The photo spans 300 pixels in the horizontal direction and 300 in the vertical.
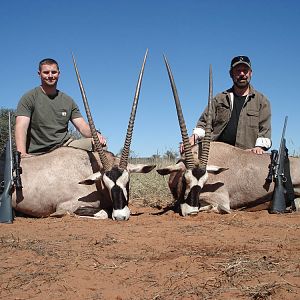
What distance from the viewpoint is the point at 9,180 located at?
15.5 feet

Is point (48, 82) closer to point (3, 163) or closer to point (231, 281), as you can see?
point (3, 163)

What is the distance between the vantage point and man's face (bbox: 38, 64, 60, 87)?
5.73 meters

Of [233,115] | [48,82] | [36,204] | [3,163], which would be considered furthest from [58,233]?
[233,115]

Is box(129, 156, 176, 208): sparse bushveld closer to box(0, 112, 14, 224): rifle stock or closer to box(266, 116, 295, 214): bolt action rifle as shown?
box(266, 116, 295, 214): bolt action rifle

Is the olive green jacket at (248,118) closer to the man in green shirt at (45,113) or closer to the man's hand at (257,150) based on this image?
the man's hand at (257,150)

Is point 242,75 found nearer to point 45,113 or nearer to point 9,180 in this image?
point 45,113

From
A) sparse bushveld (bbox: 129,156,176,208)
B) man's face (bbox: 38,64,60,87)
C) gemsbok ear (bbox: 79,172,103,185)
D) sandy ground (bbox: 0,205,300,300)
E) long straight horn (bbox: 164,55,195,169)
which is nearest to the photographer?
sandy ground (bbox: 0,205,300,300)

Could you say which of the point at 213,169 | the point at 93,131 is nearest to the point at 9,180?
the point at 93,131

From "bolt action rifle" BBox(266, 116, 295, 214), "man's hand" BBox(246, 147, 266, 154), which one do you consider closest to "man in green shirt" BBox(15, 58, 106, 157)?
"man's hand" BBox(246, 147, 266, 154)

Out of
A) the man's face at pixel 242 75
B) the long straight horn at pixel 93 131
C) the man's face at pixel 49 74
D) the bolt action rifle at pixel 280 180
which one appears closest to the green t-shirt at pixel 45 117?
the man's face at pixel 49 74

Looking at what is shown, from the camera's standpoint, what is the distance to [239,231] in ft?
12.1

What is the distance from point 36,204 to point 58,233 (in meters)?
1.33

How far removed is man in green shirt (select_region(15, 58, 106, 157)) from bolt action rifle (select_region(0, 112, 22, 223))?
0.76m

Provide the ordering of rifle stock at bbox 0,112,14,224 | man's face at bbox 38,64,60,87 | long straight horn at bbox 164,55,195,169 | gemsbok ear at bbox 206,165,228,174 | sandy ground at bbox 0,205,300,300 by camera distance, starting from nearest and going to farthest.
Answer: sandy ground at bbox 0,205,300,300
rifle stock at bbox 0,112,14,224
long straight horn at bbox 164,55,195,169
gemsbok ear at bbox 206,165,228,174
man's face at bbox 38,64,60,87
